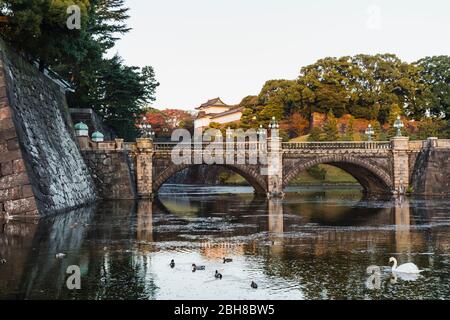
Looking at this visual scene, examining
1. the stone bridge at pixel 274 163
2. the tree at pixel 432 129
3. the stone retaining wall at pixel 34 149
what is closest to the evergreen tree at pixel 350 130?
the tree at pixel 432 129

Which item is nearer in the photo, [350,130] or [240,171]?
[240,171]

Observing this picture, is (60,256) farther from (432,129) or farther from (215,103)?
(215,103)

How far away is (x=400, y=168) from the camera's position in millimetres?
61094

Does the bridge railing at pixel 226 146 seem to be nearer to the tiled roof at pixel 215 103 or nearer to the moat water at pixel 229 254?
the moat water at pixel 229 254

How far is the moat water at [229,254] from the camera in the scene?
16.2m

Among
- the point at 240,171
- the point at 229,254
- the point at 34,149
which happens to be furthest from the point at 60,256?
the point at 240,171

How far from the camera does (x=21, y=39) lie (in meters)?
40.9

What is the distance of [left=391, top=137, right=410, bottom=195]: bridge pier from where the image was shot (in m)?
61.0

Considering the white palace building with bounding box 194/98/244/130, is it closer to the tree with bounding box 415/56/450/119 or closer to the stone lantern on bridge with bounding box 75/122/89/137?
the tree with bounding box 415/56/450/119

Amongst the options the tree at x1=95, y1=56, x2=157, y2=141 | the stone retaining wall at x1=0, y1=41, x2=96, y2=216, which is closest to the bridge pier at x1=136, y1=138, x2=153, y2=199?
the stone retaining wall at x1=0, y1=41, x2=96, y2=216

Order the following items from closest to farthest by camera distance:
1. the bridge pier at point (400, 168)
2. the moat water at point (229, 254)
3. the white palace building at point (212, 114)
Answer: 1. the moat water at point (229, 254)
2. the bridge pier at point (400, 168)
3. the white palace building at point (212, 114)

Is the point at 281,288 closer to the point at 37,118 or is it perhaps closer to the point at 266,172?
the point at 37,118

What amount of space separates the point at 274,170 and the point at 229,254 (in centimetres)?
3738

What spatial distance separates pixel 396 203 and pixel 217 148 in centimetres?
1910
